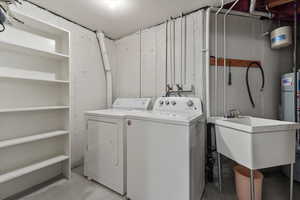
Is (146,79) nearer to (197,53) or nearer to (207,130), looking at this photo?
(197,53)

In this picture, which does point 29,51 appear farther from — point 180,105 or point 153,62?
point 180,105

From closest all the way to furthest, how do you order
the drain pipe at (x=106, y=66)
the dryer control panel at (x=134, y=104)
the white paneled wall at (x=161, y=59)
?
the white paneled wall at (x=161, y=59) → the dryer control panel at (x=134, y=104) → the drain pipe at (x=106, y=66)

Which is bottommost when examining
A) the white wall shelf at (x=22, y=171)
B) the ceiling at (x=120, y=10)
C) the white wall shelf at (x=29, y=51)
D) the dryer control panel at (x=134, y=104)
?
the white wall shelf at (x=22, y=171)

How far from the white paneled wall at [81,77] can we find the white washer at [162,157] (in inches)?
46.2

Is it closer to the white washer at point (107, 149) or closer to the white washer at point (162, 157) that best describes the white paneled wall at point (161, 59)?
the white washer at point (162, 157)

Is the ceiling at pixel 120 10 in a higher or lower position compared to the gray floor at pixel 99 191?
A: higher

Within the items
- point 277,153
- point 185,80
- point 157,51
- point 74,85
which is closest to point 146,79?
point 157,51

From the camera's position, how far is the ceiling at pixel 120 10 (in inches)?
72.2

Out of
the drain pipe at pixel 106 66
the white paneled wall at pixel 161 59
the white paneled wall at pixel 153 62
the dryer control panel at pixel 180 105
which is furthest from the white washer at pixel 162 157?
the drain pipe at pixel 106 66

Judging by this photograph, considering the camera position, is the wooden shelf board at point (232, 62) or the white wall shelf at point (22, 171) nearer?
the white wall shelf at point (22, 171)

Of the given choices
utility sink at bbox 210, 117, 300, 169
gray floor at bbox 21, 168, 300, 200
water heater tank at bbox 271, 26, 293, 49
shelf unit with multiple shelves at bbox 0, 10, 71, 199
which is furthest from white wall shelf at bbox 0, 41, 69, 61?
water heater tank at bbox 271, 26, 293, 49

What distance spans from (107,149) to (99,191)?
508 mm

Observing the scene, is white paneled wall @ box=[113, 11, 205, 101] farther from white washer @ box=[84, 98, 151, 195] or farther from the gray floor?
the gray floor

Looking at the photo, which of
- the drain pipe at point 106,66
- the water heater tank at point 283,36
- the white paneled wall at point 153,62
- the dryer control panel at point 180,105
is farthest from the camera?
the drain pipe at point 106,66
